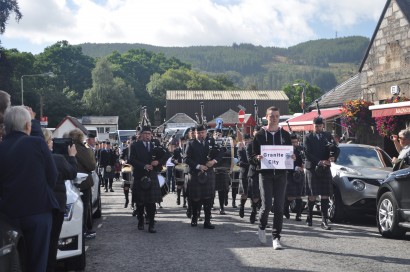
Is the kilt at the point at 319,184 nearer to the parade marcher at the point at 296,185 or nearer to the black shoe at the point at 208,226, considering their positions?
the parade marcher at the point at 296,185

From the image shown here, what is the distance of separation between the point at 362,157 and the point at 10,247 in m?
10.0

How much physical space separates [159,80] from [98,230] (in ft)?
418

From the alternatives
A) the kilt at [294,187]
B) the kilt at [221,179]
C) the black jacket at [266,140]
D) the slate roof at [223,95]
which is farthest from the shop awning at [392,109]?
the slate roof at [223,95]

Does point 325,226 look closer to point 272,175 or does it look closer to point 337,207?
point 337,207

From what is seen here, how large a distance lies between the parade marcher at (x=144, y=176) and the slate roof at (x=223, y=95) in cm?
10545

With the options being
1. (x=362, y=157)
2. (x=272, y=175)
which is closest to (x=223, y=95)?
(x=362, y=157)

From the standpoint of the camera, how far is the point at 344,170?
512 inches

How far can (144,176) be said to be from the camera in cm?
1227

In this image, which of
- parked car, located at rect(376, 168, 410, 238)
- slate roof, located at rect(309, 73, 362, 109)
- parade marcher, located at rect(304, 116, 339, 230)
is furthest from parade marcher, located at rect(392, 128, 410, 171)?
slate roof, located at rect(309, 73, 362, 109)

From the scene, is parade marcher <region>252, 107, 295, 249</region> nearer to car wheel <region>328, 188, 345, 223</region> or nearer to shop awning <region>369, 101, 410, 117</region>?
car wheel <region>328, 188, 345, 223</region>

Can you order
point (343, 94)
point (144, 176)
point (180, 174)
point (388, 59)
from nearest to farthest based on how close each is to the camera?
point (144, 176) → point (180, 174) → point (388, 59) → point (343, 94)

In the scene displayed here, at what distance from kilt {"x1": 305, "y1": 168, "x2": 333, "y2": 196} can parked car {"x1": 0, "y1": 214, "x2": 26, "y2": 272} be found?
24.5ft

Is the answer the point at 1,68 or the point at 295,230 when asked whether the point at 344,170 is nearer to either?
the point at 295,230

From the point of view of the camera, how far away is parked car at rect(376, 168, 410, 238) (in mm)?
10141
